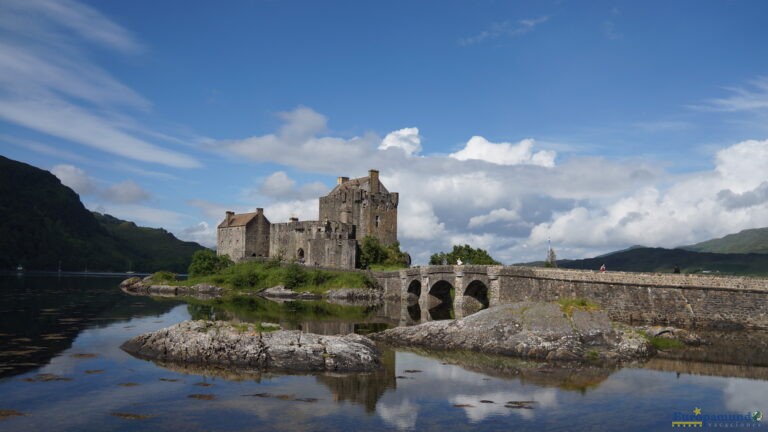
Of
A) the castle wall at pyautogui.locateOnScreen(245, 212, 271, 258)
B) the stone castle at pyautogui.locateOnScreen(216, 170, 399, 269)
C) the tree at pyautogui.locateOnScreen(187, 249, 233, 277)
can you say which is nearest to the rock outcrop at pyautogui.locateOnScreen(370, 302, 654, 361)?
the stone castle at pyautogui.locateOnScreen(216, 170, 399, 269)

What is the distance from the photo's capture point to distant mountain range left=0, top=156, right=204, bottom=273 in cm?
15562

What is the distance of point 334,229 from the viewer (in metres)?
77.8

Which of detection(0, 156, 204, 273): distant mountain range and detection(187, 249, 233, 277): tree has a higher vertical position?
detection(0, 156, 204, 273): distant mountain range

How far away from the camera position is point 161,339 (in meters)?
26.7

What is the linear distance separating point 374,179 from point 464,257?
668 inches

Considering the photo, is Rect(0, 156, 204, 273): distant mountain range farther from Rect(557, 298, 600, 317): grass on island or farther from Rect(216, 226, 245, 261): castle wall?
Rect(557, 298, 600, 317): grass on island

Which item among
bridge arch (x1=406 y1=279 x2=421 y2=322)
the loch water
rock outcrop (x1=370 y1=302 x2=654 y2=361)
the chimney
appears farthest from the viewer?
the chimney

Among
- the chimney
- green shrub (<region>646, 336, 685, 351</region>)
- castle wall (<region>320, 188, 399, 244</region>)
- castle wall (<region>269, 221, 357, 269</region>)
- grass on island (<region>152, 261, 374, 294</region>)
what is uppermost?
the chimney

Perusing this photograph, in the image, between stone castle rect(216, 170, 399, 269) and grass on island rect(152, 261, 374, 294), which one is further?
stone castle rect(216, 170, 399, 269)

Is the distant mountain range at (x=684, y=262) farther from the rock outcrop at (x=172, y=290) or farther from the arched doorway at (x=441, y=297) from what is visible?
the rock outcrop at (x=172, y=290)

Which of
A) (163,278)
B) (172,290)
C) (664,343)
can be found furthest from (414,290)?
(163,278)

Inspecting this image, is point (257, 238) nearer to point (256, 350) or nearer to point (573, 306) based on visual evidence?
point (573, 306)

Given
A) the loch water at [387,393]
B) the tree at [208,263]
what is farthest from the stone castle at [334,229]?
the loch water at [387,393]

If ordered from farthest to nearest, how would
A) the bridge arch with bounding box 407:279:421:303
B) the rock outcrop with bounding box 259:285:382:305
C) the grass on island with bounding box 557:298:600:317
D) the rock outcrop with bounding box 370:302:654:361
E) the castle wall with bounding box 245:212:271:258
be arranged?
the castle wall with bounding box 245:212:271:258 → the rock outcrop with bounding box 259:285:382:305 → the bridge arch with bounding box 407:279:421:303 → the grass on island with bounding box 557:298:600:317 → the rock outcrop with bounding box 370:302:654:361
